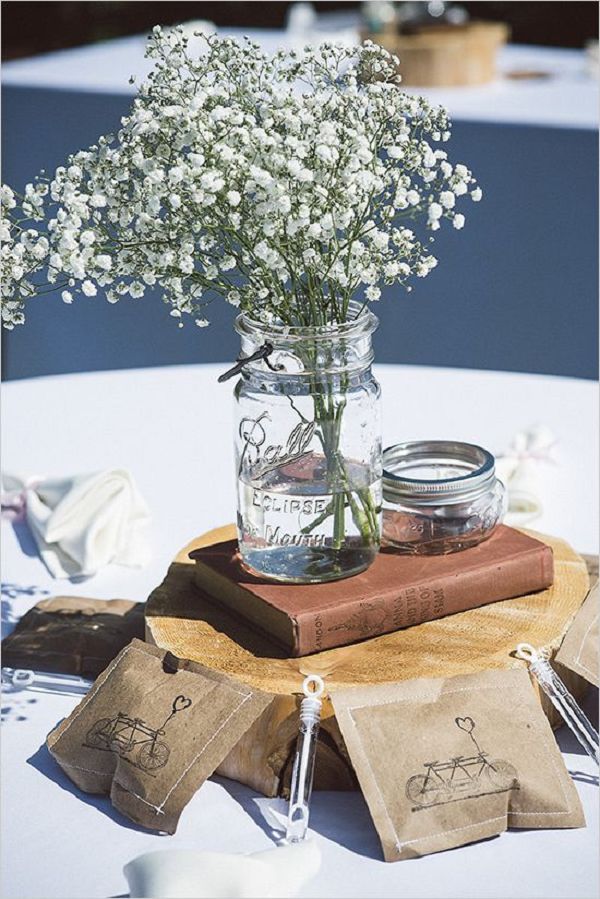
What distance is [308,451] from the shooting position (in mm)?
1106

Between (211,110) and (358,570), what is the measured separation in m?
0.42

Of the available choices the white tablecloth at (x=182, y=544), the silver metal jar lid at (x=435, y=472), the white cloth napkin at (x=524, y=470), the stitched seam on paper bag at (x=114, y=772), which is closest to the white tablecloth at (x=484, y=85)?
the white tablecloth at (x=182, y=544)

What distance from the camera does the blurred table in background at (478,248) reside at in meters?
3.49

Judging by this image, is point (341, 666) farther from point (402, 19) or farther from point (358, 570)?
point (402, 19)

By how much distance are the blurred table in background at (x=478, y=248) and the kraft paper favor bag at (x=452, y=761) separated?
103 inches

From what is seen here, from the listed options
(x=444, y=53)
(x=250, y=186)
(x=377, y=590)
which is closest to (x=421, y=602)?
(x=377, y=590)

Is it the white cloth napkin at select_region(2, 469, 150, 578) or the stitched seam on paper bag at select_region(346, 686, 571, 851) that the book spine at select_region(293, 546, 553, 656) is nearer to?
the stitched seam on paper bag at select_region(346, 686, 571, 851)

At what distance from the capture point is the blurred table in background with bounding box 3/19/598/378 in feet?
11.5

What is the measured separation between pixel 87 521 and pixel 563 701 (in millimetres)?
634

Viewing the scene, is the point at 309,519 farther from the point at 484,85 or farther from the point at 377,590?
the point at 484,85

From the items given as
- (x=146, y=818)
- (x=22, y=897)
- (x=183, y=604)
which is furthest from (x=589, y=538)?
(x=22, y=897)

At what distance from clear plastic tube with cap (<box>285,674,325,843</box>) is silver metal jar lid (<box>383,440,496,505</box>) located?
0.75 ft

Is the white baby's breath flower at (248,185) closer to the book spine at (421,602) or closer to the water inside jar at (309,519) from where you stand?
the water inside jar at (309,519)

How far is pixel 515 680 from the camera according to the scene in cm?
104
